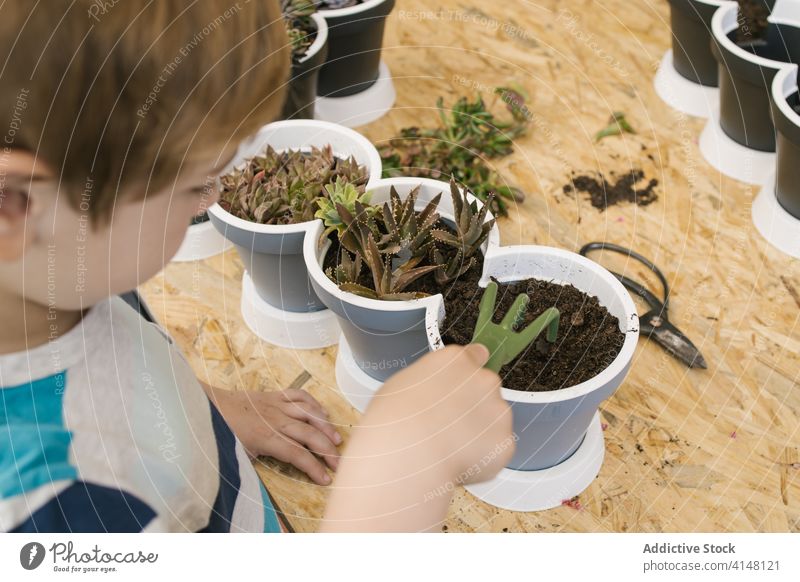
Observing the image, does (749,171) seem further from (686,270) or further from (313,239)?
(313,239)

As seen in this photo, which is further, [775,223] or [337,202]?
[775,223]

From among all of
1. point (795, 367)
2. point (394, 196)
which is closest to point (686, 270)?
point (795, 367)

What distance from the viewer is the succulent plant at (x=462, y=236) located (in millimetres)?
664

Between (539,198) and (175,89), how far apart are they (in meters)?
0.57

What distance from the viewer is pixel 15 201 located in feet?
1.08

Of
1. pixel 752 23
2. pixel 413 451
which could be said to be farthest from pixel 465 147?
pixel 413 451

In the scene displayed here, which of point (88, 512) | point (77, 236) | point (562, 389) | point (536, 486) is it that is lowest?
point (536, 486)

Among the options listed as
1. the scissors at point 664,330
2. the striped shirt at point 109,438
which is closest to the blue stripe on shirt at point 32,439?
the striped shirt at point 109,438

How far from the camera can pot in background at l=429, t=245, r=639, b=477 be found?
1.86ft

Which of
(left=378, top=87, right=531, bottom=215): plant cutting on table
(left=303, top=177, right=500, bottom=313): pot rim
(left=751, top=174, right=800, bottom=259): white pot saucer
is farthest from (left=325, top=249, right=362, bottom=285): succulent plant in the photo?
(left=751, top=174, right=800, bottom=259): white pot saucer

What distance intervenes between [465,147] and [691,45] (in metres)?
0.33

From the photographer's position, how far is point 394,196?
688 mm

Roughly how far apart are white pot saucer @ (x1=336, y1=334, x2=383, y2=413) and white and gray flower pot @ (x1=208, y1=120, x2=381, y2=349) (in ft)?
0.13

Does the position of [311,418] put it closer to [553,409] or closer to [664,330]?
[553,409]
